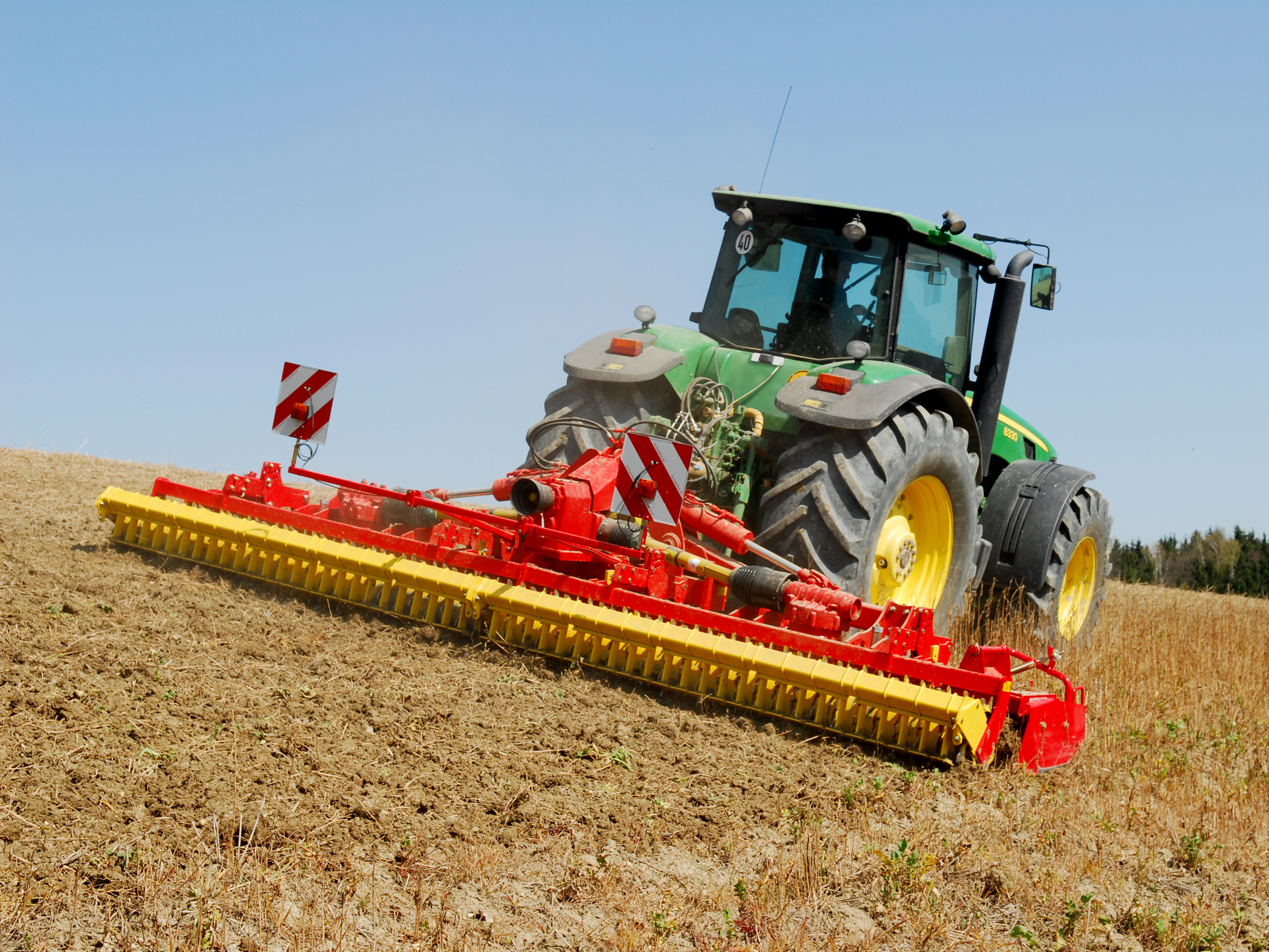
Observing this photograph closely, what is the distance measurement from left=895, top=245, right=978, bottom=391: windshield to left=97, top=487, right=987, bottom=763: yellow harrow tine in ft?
8.11

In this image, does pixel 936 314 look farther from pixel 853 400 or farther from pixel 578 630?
pixel 578 630

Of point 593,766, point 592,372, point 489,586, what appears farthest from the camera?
point 592,372

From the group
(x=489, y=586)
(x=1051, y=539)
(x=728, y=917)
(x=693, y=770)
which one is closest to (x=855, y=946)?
(x=728, y=917)

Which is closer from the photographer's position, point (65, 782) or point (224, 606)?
point (65, 782)

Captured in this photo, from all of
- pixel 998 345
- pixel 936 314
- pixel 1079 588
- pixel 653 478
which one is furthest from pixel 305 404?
pixel 1079 588

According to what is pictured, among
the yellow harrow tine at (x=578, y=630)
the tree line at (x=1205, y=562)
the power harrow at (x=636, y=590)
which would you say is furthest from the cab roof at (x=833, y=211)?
the tree line at (x=1205, y=562)

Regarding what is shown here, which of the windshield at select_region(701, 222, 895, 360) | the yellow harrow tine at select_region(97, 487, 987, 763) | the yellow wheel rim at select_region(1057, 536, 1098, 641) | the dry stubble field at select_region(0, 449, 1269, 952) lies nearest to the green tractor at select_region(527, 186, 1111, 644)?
the windshield at select_region(701, 222, 895, 360)

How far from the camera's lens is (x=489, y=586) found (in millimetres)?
4820

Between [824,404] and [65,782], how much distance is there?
11.1 ft

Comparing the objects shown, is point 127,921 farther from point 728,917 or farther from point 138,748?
point 728,917

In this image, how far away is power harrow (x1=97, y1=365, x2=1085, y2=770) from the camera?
417 centimetres

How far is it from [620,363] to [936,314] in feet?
6.38

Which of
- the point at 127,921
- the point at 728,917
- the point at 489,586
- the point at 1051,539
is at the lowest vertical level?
the point at 127,921

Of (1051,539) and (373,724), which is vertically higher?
(1051,539)
